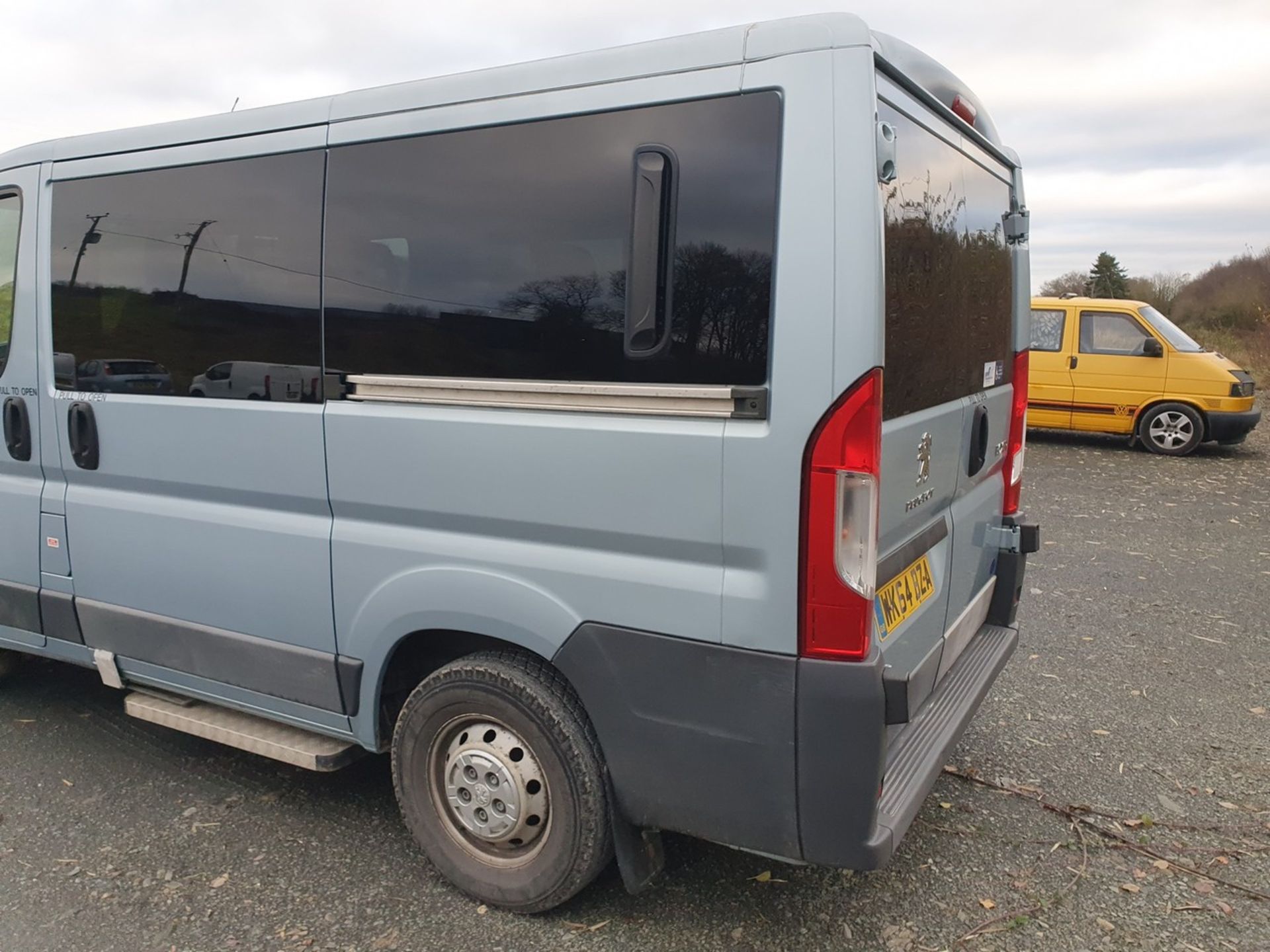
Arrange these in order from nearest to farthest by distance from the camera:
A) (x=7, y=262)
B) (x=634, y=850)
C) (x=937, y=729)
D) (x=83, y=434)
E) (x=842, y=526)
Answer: (x=842, y=526)
(x=634, y=850)
(x=937, y=729)
(x=83, y=434)
(x=7, y=262)

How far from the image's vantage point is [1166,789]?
11.6ft

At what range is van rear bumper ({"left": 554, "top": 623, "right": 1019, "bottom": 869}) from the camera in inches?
87.3

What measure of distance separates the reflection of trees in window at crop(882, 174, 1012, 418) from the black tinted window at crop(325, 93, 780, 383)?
14.1 inches

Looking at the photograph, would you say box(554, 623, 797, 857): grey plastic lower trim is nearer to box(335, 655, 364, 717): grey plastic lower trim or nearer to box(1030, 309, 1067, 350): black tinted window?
box(335, 655, 364, 717): grey plastic lower trim

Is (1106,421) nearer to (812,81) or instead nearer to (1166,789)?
(1166,789)

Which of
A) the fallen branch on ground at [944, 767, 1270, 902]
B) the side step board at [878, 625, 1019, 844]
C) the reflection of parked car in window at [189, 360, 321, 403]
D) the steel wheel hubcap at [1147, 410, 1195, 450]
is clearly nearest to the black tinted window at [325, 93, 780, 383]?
the reflection of parked car in window at [189, 360, 321, 403]

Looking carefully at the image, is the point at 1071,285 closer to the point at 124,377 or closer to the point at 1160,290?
the point at 1160,290

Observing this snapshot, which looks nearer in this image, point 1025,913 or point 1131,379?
point 1025,913

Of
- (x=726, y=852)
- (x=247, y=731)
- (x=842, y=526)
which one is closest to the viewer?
(x=842, y=526)

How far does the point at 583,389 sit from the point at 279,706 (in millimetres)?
1603

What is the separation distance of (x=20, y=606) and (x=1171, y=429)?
38.0 feet

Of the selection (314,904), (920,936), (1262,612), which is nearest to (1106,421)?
(1262,612)

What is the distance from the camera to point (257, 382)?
9.85 feet

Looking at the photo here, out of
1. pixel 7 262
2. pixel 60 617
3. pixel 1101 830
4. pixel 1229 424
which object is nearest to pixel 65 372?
pixel 7 262
